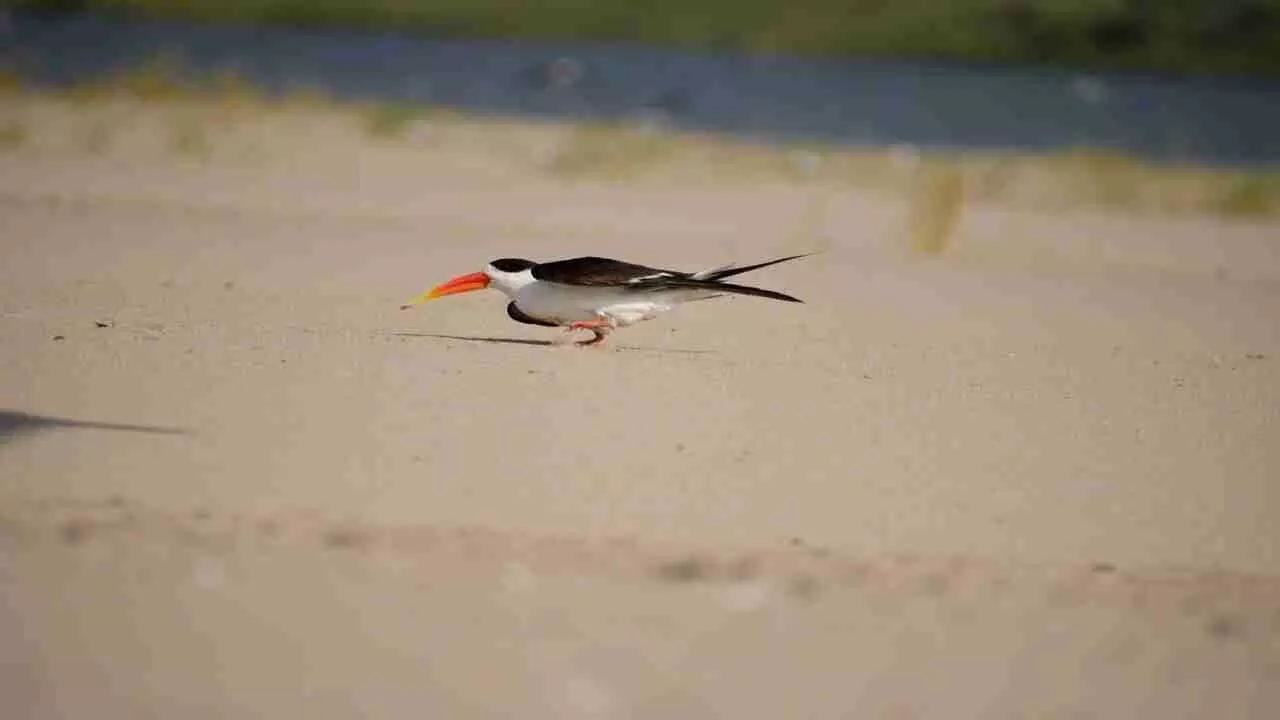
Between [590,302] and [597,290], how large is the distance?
0.26 feet

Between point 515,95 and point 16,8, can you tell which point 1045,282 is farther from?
point 16,8

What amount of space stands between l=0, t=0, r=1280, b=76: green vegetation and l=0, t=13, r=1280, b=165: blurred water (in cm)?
386

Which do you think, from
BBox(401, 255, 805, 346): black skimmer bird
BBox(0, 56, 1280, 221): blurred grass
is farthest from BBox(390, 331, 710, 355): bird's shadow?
BBox(0, 56, 1280, 221): blurred grass

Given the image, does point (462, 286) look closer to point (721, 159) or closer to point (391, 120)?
point (721, 159)

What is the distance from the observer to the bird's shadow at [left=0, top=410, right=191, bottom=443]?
6688 mm

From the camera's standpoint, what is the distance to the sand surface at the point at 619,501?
4.77m

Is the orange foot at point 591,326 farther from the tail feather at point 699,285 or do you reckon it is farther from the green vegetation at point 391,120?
the green vegetation at point 391,120

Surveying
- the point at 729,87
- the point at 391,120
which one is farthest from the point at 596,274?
the point at 729,87

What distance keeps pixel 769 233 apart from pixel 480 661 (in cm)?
1113

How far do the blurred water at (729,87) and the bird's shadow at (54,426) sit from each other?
69.2 ft

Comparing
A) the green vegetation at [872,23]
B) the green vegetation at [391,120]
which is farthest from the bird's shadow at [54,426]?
the green vegetation at [872,23]

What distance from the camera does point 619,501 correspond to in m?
6.20

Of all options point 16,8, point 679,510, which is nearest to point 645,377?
point 679,510

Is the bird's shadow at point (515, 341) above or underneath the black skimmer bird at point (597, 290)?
underneath
